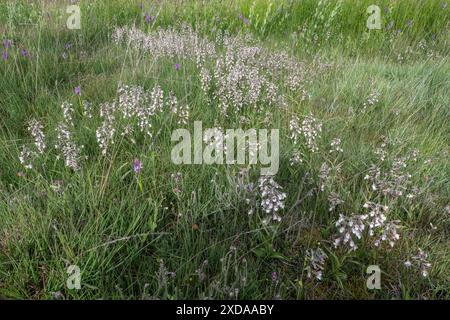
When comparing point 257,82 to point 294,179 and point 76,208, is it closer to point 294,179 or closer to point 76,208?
point 294,179

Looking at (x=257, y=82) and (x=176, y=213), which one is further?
(x=257, y=82)

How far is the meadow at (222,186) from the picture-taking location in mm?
1661

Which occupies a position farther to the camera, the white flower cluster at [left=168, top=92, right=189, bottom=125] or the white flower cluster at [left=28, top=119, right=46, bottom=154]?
the white flower cluster at [left=168, top=92, right=189, bottom=125]

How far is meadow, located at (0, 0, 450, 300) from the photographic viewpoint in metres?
1.66

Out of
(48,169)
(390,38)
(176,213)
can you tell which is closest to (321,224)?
(176,213)

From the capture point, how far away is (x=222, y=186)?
6.76 ft

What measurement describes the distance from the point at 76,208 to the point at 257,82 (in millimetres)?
1676

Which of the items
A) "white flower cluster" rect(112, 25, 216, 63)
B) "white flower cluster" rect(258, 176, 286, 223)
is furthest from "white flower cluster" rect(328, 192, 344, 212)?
"white flower cluster" rect(112, 25, 216, 63)

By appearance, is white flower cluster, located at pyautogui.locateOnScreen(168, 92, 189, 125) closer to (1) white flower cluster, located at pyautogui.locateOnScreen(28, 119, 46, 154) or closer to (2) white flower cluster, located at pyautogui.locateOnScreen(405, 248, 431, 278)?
(1) white flower cluster, located at pyautogui.locateOnScreen(28, 119, 46, 154)

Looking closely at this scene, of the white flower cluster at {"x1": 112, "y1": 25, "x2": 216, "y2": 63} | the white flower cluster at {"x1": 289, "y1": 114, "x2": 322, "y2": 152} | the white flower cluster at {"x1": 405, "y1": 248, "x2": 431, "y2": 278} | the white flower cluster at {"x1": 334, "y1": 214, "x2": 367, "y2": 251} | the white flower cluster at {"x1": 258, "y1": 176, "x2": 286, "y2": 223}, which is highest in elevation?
the white flower cluster at {"x1": 112, "y1": 25, "x2": 216, "y2": 63}

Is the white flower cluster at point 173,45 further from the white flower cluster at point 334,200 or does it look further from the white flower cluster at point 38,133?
the white flower cluster at point 334,200

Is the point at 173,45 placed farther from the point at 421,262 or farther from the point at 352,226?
the point at 421,262

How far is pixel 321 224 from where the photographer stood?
1987mm

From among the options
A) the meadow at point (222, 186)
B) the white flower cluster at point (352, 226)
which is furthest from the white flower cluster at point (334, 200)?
the white flower cluster at point (352, 226)
